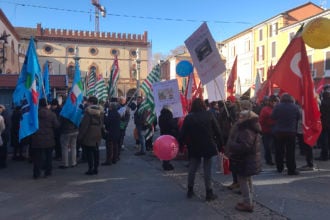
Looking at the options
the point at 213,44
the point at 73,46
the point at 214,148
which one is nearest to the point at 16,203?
the point at 214,148

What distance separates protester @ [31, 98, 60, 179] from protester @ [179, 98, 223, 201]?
3.39 meters

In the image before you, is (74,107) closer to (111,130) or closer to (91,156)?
(111,130)

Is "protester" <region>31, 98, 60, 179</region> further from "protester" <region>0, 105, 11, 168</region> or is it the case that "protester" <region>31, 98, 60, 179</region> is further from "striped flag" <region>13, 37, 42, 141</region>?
"protester" <region>0, 105, 11, 168</region>

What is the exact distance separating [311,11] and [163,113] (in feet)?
152

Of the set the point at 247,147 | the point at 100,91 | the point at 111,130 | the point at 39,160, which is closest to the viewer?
the point at 247,147

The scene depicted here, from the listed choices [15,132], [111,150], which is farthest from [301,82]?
[15,132]

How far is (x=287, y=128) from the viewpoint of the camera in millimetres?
8070

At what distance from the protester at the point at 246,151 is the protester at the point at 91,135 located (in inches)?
153

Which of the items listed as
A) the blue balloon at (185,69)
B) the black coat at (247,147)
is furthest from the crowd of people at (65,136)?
the black coat at (247,147)

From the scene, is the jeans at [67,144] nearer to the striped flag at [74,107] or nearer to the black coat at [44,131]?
the striped flag at [74,107]

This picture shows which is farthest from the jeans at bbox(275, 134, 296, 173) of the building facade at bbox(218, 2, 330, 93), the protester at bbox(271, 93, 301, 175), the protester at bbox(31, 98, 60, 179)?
A: the building facade at bbox(218, 2, 330, 93)

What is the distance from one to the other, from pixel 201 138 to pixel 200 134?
0.07 meters

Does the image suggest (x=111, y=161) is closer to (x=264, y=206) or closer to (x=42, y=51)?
(x=264, y=206)

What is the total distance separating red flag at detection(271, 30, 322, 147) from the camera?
25.5 feet
